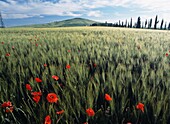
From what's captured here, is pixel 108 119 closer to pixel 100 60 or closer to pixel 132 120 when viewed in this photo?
pixel 132 120

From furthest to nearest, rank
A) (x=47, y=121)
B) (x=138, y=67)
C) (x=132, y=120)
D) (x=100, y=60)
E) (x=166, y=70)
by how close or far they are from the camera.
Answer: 1. (x=100, y=60)
2. (x=138, y=67)
3. (x=166, y=70)
4. (x=132, y=120)
5. (x=47, y=121)

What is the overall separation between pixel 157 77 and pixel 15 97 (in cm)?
95

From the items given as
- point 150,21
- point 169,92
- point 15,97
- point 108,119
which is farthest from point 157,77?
point 150,21

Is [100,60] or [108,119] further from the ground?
[100,60]

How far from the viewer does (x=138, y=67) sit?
1425 mm

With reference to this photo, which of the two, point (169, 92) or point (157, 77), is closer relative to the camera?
point (169, 92)

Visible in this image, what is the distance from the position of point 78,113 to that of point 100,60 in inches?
36.4

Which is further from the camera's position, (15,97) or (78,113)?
(15,97)

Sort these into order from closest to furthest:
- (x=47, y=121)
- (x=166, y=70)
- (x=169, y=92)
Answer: (x=47, y=121)
(x=169, y=92)
(x=166, y=70)

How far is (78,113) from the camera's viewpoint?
0.75m

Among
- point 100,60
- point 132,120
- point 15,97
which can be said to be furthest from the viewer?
point 100,60

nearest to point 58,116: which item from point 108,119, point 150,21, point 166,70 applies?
point 108,119

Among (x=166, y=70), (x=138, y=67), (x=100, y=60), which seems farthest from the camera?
(x=100, y=60)

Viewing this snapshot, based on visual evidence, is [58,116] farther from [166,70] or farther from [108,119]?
[166,70]
